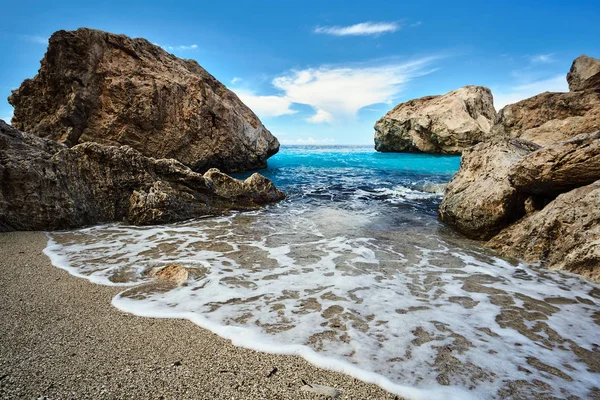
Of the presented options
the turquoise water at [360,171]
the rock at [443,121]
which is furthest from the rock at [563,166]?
the rock at [443,121]

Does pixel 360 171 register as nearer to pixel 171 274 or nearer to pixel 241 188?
pixel 241 188

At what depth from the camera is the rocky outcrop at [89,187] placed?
5141 mm

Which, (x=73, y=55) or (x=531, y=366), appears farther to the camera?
(x=73, y=55)

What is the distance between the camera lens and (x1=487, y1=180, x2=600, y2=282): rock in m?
3.70

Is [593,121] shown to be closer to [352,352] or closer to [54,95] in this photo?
[352,352]

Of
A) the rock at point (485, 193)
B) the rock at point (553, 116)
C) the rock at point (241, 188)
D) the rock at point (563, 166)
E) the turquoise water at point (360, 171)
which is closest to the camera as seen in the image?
the rock at point (563, 166)

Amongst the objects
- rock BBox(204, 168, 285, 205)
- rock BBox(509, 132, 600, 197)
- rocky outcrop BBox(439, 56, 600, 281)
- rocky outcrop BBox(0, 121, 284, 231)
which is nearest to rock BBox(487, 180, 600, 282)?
rocky outcrop BBox(439, 56, 600, 281)

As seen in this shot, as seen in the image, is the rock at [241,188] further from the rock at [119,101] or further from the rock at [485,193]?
the rock at [119,101]

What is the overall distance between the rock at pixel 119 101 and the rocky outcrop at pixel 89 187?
306 inches

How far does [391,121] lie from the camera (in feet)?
149

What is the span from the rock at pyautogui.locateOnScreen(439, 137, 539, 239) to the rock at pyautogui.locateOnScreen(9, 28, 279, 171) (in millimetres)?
12397

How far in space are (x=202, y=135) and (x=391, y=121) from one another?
3706 centimetres

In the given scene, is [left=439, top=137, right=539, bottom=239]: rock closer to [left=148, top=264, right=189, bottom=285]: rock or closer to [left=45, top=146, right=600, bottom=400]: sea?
[left=45, top=146, right=600, bottom=400]: sea

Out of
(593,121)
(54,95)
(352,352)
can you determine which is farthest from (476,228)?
(593,121)
